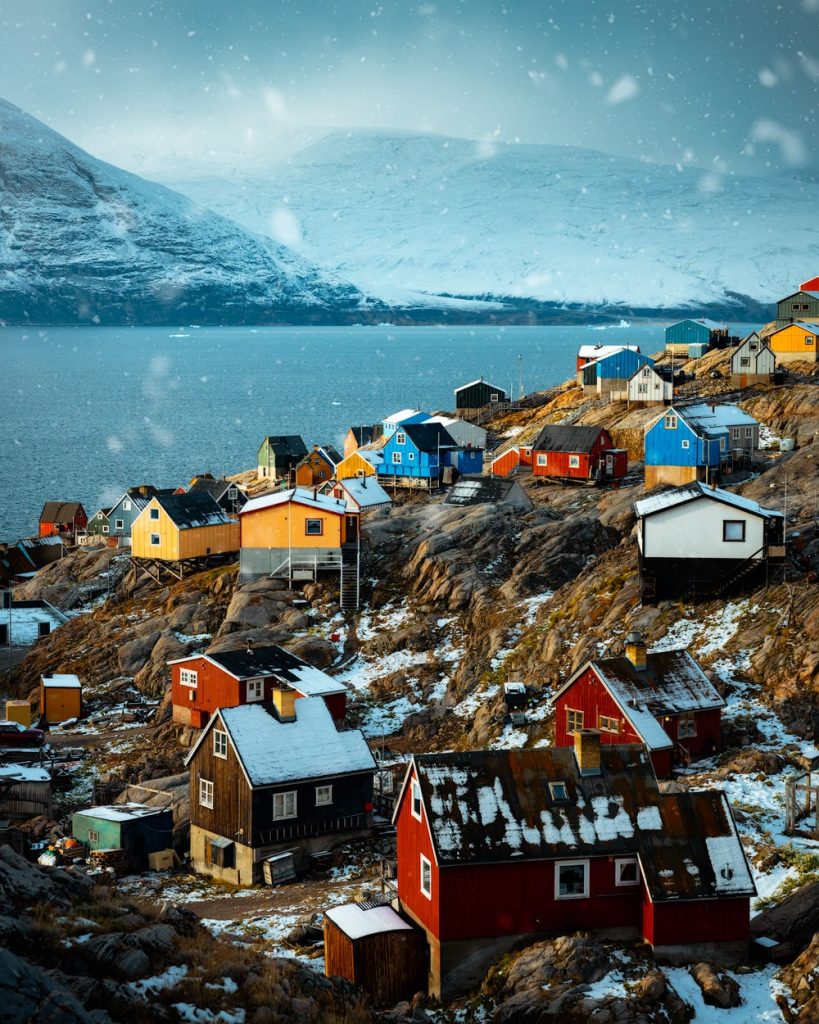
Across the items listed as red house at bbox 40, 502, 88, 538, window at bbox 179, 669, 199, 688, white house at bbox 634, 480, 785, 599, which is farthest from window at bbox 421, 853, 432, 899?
red house at bbox 40, 502, 88, 538

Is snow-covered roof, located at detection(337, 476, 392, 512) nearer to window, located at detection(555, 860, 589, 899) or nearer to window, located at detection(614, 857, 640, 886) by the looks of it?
window, located at detection(555, 860, 589, 899)

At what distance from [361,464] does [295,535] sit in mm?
18594

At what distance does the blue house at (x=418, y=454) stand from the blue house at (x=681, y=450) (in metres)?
15.8

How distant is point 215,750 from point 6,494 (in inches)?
3840

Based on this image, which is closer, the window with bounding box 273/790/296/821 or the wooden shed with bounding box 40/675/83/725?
the window with bounding box 273/790/296/821

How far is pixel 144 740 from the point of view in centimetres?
5319

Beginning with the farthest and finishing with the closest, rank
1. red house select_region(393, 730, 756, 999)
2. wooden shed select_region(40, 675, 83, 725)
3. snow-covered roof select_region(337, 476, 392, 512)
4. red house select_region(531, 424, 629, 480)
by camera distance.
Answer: snow-covered roof select_region(337, 476, 392, 512) → red house select_region(531, 424, 629, 480) → wooden shed select_region(40, 675, 83, 725) → red house select_region(393, 730, 756, 999)

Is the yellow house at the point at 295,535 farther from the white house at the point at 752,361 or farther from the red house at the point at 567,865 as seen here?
the red house at the point at 567,865

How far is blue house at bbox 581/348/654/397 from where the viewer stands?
9006 centimetres

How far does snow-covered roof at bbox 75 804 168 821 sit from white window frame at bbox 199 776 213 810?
1.92 meters

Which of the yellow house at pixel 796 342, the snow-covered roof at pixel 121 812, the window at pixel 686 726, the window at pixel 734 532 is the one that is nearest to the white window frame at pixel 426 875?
the window at pixel 686 726

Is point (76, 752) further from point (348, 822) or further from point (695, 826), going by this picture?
point (695, 826)

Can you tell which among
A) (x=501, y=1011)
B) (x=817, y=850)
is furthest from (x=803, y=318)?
A: (x=501, y=1011)

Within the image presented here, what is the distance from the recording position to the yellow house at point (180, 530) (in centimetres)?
7038
